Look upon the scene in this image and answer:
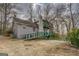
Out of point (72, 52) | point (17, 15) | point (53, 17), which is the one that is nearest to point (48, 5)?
point (53, 17)

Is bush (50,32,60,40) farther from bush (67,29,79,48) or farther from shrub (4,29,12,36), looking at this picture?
shrub (4,29,12,36)

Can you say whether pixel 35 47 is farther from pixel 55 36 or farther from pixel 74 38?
pixel 74 38

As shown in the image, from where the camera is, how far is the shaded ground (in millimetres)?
1726

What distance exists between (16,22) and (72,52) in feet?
1.78

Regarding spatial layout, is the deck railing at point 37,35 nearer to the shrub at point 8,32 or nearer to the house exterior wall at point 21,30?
the house exterior wall at point 21,30

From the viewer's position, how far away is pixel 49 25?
176 cm

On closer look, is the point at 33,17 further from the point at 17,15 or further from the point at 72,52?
the point at 72,52

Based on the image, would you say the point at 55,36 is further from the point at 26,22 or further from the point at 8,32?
the point at 8,32

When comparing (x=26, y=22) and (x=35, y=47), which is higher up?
(x=26, y=22)

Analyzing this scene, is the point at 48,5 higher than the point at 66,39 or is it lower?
higher

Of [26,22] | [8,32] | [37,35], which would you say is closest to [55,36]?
[37,35]

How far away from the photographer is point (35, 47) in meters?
1.73

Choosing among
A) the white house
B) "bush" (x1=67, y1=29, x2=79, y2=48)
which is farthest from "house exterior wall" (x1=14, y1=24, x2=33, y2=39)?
"bush" (x1=67, y1=29, x2=79, y2=48)

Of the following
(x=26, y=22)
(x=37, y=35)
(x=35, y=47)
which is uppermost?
(x=26, y=22)
